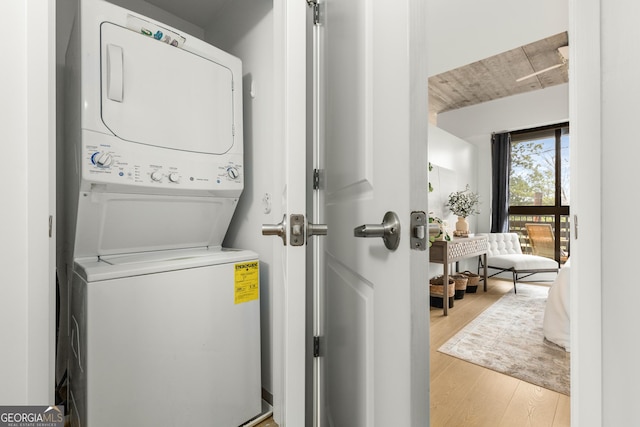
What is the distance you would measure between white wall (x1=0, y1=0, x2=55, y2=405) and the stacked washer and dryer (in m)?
0.14

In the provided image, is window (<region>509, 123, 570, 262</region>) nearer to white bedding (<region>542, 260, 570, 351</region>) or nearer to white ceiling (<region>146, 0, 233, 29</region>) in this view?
white bedding (<region>542, 260, 570, 351</region>)

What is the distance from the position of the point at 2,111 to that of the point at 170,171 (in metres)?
0.54

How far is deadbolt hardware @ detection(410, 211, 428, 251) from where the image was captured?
50cm

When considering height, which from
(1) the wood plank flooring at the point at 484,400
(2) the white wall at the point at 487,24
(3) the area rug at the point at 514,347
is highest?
(2) the white wall at the point at 487,24

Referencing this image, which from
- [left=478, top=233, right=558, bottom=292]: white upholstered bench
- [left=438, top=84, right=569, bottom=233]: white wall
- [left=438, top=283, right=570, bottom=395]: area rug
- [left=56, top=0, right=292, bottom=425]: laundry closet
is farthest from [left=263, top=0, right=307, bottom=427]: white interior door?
[left=438, top=84, right=569, bottom=233]: white wall

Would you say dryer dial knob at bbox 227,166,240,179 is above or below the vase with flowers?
above

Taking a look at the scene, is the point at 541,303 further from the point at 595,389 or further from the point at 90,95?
the point at 90,95

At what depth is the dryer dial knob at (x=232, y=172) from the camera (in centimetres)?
154

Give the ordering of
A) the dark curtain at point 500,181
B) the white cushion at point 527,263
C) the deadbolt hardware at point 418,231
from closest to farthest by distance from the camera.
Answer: the deadbolt hardware at point 418,231, the white cushion at point 527,263, the dark curtain at point 500,181

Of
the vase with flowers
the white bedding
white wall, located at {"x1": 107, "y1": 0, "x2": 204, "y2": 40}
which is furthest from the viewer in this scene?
the vase with flowers

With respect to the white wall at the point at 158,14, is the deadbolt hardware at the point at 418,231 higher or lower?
lower

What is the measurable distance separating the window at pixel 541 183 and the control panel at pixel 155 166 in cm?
472

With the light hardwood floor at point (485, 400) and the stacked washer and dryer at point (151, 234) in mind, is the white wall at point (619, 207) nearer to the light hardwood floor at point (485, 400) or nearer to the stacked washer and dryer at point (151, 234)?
the light hardwood floor at point (485, 400)

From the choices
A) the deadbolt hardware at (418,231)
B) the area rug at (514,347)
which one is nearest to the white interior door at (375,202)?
the deadbolt hardware at (418,231)
